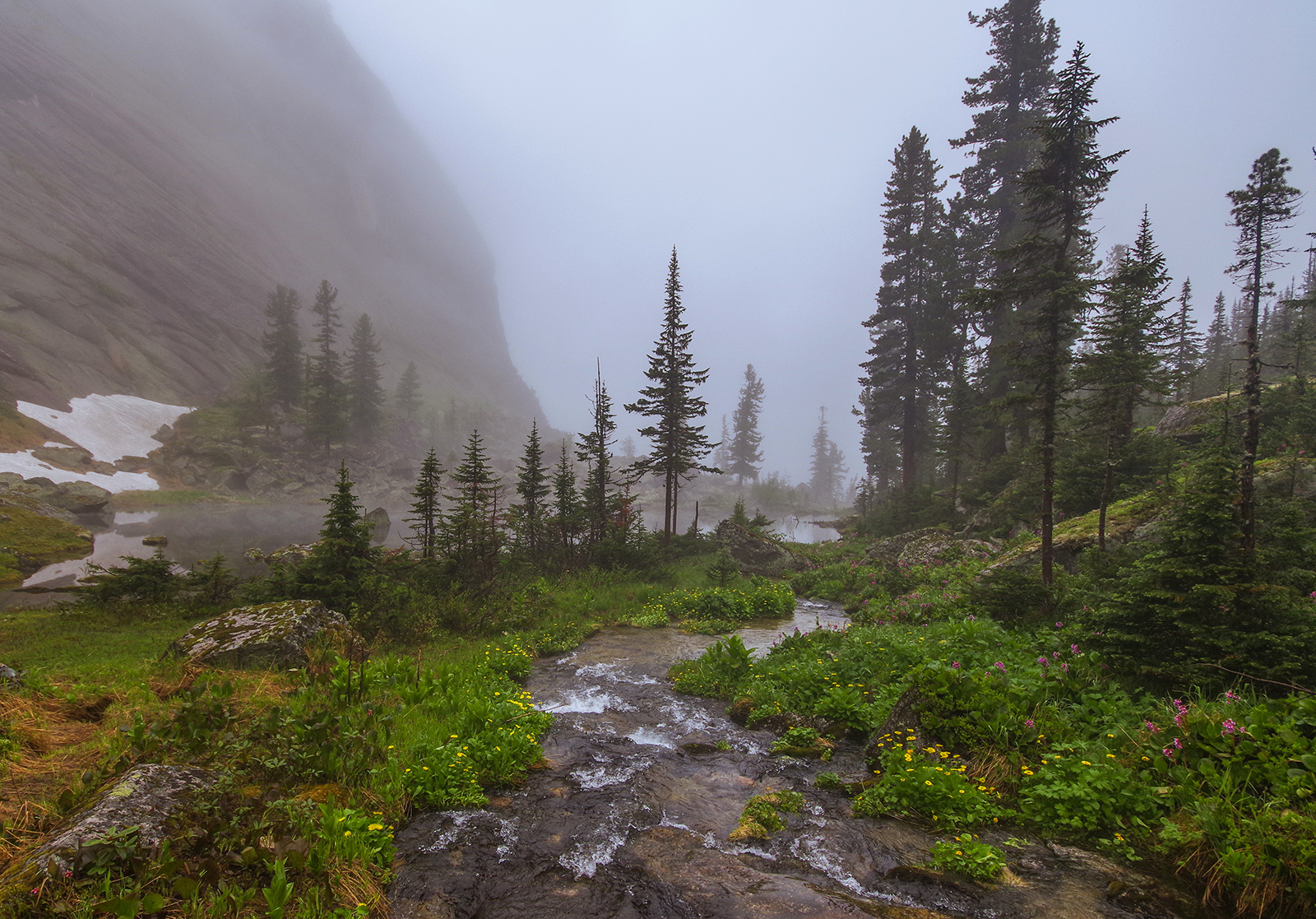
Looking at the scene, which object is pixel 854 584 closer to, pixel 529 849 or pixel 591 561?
pixel 591 561

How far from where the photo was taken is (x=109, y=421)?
49.6 m

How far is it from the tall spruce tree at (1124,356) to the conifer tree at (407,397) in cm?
8970

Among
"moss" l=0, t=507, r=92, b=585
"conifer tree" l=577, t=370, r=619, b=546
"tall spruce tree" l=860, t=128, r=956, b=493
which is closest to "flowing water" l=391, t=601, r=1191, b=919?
"conifer tree" l=577, t=370, r=619, b=546

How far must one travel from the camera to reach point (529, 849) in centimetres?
501

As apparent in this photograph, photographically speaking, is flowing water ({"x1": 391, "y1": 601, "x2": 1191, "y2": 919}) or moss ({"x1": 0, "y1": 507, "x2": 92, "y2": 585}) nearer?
flowing water ({"x1": 391, "y1": 601, "x2": 1191, "y2": 919})

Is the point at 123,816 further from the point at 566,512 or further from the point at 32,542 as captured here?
the point at 32,542

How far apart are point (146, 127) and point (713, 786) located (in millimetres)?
154418

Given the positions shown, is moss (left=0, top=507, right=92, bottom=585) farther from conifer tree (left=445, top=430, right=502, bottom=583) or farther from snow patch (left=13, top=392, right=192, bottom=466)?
snow patch (left=13, top=392, right=192, bottom=466)

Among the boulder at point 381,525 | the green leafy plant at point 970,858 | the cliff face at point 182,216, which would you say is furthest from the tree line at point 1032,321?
the cliff face at point 182,216

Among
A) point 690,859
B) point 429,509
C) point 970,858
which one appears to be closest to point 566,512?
point 429,509

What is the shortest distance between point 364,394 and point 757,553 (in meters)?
64.7

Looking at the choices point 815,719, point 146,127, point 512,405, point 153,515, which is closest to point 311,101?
point 146,127

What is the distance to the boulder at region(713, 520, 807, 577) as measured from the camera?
24.0m

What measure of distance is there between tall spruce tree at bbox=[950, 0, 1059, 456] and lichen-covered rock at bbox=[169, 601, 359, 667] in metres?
28.8
